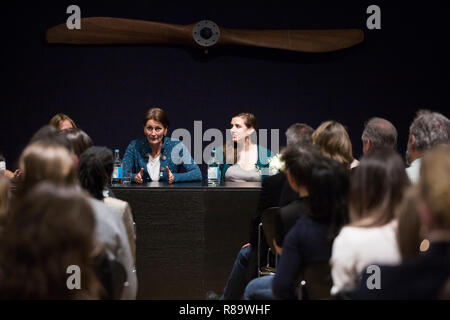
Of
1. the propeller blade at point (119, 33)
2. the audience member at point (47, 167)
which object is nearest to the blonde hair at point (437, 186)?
the audience member at point (47, 167)

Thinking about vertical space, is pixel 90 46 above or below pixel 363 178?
above

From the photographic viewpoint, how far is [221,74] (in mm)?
5363

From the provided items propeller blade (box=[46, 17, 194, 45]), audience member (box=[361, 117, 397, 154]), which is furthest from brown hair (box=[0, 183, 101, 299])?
propeller blade (box=[46, 17, 194, 45])

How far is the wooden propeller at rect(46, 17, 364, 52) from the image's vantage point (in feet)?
16.5

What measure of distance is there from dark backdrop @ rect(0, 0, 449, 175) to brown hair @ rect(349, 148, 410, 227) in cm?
363

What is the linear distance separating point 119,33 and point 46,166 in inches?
143

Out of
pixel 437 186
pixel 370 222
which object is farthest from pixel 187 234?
pixel 437 186

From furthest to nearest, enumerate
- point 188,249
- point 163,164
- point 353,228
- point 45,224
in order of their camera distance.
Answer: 1. point 163,164
2. point 188,249
3. point 353,228
4. point 45,224

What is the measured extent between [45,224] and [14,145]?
445 centimetres

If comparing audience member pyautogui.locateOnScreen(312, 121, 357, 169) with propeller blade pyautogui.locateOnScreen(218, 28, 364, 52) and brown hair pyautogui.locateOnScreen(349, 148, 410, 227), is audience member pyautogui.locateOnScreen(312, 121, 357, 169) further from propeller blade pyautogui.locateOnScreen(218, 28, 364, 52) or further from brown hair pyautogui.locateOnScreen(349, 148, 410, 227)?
propeller blade pyautogui.locateOnScreen(218, 28, 364, 52)

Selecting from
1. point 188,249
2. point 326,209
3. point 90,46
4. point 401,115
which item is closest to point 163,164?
point 188,249

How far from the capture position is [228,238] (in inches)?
132

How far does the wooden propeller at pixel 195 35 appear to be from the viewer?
502 centimetres
